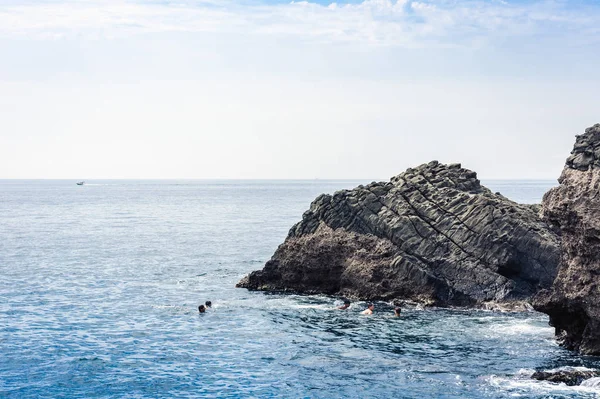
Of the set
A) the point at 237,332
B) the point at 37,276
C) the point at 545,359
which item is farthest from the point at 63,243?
the point at 545,359

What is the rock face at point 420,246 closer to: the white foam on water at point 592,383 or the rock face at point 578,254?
the rock face at point 578,254

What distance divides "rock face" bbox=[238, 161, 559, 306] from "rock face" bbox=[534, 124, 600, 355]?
13321 mm

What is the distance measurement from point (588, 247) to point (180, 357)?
26641 mm

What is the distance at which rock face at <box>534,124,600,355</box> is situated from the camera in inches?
1713

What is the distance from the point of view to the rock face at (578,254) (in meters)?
43.5

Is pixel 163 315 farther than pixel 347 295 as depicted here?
No

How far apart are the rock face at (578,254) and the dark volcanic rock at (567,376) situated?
4.62 metres

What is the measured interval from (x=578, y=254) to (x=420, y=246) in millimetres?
21084

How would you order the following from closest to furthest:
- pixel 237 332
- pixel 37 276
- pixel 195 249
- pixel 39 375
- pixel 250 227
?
pixel 39 375 < pixel 237 332 < pixel 37 276 < pixel 195 249 < pixel 250 227

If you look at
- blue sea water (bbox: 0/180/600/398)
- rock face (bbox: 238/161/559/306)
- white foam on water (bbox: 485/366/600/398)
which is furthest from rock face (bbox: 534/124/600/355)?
rock face (bbox: 238/161/559/306)

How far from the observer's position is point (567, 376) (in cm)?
3953

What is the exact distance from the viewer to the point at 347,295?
6462 cm

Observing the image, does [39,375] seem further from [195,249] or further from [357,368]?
[195,249]

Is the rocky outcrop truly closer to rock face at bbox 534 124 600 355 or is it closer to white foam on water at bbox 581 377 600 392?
white foam on water at bbox 581 377 600 392
